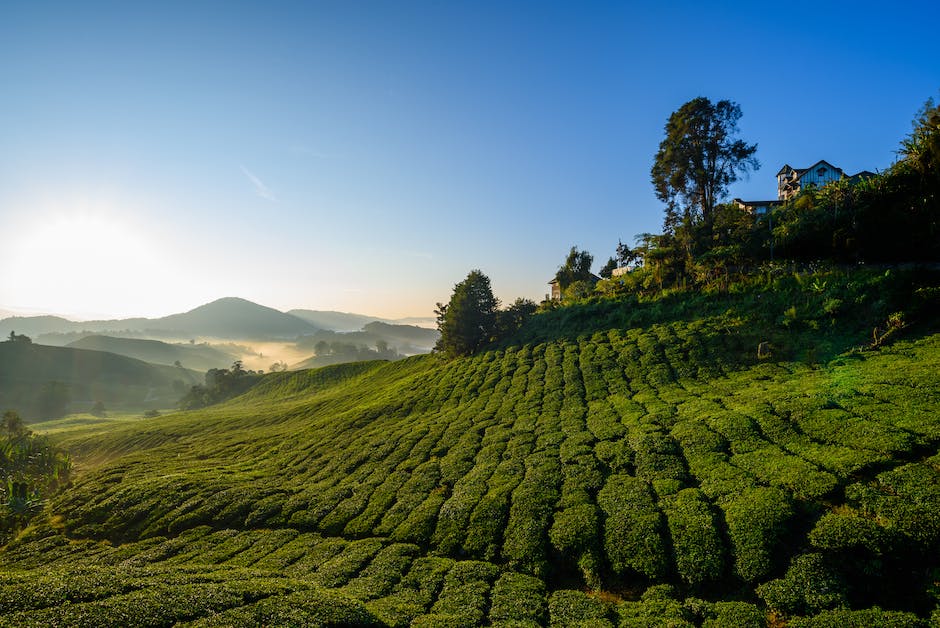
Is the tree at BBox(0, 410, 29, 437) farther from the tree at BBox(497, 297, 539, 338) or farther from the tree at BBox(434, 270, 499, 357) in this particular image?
the tree at BBox(497, 297, 539, 338)

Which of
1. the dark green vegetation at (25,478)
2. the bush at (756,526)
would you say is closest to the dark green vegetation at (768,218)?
the bush at (756,526)

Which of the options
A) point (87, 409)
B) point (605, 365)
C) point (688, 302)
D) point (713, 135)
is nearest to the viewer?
point (605, 365)

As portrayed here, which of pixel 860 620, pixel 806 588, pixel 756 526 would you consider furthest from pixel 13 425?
pixel 860 620

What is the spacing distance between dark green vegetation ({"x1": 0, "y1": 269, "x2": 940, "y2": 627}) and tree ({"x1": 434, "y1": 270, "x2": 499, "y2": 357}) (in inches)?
671

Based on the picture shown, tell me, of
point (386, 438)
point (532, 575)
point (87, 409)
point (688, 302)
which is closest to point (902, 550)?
point (532, 575)

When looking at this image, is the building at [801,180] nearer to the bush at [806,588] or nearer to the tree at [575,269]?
the tree at [575,269]

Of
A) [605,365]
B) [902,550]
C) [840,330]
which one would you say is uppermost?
[840,330]

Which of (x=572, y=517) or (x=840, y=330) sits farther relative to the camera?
(x=840, y=330)

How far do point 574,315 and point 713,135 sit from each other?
3158 cm

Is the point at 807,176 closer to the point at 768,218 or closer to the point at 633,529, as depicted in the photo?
the point at 768,218

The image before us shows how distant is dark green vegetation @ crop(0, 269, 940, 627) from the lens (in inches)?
516

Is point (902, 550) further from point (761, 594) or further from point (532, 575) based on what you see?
point (532, 575)

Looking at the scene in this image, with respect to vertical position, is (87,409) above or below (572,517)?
below

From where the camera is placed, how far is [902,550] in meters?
12.5
